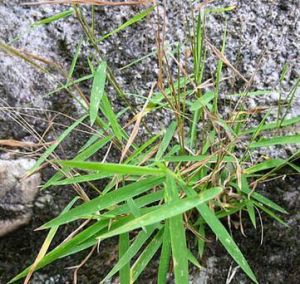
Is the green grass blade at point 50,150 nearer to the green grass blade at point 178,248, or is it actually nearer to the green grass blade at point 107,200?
the green grass blade at point 107,200

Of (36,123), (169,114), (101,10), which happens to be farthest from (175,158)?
(101,10)

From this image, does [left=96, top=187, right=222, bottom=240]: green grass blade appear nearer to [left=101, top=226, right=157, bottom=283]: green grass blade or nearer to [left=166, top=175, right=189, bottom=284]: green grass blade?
[left=166, top=175, right=189, bottom=284]: green grass blade

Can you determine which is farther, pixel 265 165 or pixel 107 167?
pixel 265 165

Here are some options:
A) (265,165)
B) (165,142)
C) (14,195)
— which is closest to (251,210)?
(265,165)

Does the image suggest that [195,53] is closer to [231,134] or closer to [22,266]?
[231,134]

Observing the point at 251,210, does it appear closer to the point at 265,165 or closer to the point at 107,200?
the point at 265,165

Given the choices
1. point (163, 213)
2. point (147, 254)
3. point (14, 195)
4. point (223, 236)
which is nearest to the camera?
point (163, 213)

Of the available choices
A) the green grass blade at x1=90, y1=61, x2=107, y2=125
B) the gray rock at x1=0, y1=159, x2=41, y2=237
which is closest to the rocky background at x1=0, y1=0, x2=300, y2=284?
the gray rock at x1=0, y1=159, x2=41, y2=237
